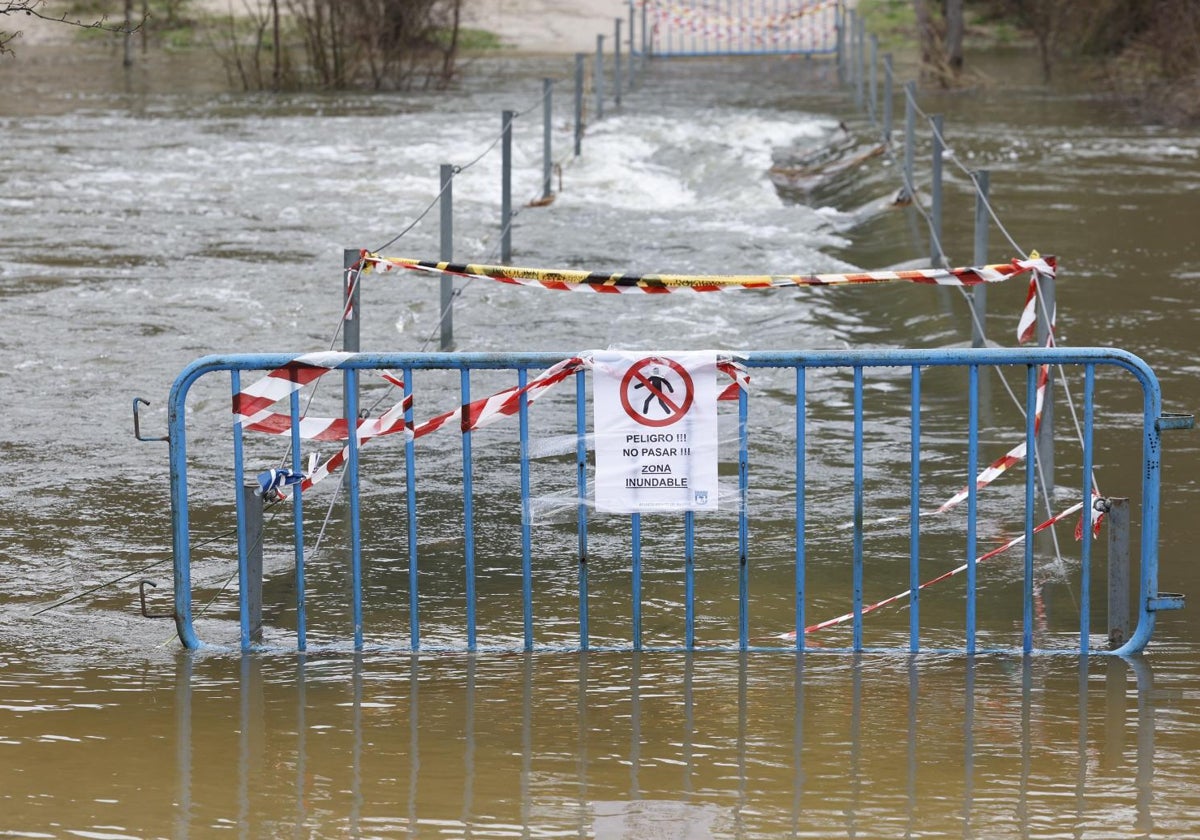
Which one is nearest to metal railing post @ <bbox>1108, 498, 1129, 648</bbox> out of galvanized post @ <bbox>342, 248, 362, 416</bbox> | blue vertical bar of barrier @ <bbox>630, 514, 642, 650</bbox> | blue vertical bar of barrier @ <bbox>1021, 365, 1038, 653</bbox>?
blue vertical bar of barrier @ <bbox>1021, 365, 1038, 653</bbox>

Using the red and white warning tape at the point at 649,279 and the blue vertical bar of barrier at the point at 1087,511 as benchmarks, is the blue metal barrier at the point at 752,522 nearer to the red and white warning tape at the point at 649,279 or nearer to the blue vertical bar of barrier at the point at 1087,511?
the blue vertical bar of barrier at the point at 1087,511

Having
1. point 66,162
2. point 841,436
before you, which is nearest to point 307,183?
point 66,162

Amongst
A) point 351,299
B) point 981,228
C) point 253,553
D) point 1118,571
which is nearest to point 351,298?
point 351,299

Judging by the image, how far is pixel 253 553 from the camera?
6.41 m

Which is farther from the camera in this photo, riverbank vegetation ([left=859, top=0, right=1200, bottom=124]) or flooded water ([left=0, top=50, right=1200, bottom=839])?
riverbank vegetation ([left=859, top=0, right=1200, bottom=124])

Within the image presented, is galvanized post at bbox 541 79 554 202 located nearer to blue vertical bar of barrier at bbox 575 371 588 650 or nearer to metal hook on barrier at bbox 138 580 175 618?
metal hook on barrier at bbox 138 580 175 618

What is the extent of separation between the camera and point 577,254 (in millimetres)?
17109

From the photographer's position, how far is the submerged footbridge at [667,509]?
6195mm

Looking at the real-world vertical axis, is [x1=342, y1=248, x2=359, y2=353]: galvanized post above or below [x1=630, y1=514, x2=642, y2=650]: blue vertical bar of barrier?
above

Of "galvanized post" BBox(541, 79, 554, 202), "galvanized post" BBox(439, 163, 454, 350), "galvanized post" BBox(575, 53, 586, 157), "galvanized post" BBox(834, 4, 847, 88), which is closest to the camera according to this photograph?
"galvanized post" BBox(439, 163, 454, 350)

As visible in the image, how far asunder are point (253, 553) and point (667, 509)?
1.53 metres

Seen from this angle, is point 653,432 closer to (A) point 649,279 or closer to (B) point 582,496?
(B) point 582,496

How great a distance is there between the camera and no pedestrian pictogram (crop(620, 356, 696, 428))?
20.4 feet

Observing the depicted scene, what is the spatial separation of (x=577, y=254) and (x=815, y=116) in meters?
12.5
